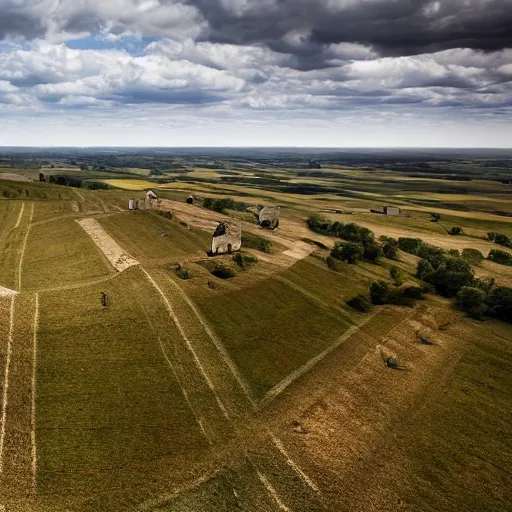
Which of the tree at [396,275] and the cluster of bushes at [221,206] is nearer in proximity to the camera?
the tree at [396,275]

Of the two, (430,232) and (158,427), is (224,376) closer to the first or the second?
(158,427)

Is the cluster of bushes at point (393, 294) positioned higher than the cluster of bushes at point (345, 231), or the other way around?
the cluster of bushes at point (345, 231)

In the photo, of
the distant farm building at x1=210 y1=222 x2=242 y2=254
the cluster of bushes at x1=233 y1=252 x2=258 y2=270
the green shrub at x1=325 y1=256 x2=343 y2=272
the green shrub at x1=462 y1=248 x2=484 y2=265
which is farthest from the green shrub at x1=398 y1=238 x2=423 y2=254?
the cluster of bushes at x1=233 y1=252 x2=258 y2=270

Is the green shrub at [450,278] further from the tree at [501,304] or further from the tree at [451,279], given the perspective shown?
the tree at [501,304]

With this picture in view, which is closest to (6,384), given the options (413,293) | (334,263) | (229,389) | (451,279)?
(229,389)

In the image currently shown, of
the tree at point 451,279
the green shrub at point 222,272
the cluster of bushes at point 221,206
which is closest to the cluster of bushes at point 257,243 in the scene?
the green shrub at point 222,272
